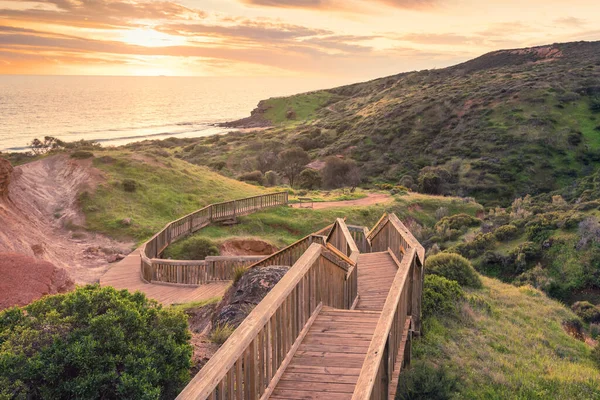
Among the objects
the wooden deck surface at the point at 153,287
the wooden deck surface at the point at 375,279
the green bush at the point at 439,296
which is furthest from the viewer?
the wooden deck surface at the point at 153,287

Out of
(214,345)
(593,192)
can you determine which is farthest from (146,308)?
(593,192)

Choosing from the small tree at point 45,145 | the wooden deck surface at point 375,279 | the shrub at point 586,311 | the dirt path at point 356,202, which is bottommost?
the shrub at point 586,311

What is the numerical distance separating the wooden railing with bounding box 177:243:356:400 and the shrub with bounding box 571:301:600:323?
12002 mm

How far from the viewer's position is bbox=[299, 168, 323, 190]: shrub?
170 ft

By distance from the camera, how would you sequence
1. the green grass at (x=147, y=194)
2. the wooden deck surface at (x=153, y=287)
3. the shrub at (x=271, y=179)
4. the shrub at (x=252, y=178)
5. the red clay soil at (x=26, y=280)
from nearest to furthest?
the red clay soil at (x=26, y=280) → the wooden deck surface at (x=153, y=287) → the green grass at (x=147, y=194) → the shrub at (x=252, y=178) → the shrub at (x=271, y=179)

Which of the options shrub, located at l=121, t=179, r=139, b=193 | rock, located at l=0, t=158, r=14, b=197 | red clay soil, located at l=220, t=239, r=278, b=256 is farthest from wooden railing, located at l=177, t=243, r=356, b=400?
shrub, located at l=121, t=179, r=139, b=193

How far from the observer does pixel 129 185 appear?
3127 centimetres

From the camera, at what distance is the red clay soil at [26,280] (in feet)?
35.8

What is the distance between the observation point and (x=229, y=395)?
405cm

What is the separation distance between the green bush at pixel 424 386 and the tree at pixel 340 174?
149ft

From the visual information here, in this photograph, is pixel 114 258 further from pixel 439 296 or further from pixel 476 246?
pixel 476 246

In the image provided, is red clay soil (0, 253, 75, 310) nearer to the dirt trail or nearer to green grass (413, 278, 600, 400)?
the dirt trail

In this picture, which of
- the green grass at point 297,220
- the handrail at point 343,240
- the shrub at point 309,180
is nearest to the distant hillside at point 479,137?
the shrub at point 309,180

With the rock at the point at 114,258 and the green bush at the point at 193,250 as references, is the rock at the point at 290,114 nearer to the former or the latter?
the green bush at the point at 193,250
